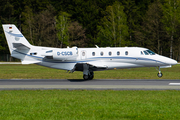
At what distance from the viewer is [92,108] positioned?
11250mm

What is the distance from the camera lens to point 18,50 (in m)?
25.8

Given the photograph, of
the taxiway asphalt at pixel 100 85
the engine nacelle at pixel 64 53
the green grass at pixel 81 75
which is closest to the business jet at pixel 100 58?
the engine nacelle at pixel 64 53

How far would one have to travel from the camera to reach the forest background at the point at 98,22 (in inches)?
2581

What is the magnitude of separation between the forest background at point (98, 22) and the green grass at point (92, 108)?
170 feet

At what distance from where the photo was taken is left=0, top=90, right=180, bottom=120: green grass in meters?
9.90

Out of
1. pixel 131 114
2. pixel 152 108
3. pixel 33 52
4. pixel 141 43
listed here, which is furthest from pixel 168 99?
pixel 141 43

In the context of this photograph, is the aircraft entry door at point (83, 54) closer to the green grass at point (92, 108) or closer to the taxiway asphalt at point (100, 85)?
the taxiway asphalt at point (100, 85)

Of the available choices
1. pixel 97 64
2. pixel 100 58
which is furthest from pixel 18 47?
Answer: pixel 100 58

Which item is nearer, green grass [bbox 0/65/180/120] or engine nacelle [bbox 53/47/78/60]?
green grass [bbox 0/65/180/120]

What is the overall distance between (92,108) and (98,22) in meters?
64.7

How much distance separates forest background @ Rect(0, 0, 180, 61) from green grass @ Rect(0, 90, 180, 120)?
5194cm

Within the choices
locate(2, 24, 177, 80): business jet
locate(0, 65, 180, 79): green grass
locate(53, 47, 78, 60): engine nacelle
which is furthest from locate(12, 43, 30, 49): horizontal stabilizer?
locate(0, 65, 180, 79): green grass

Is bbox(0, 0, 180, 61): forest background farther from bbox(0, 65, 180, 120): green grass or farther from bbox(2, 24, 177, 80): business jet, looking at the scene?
bbox(0, 65, 180, 120): green grass

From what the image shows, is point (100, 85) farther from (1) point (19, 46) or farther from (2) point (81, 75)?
(2) point (81, 75)
